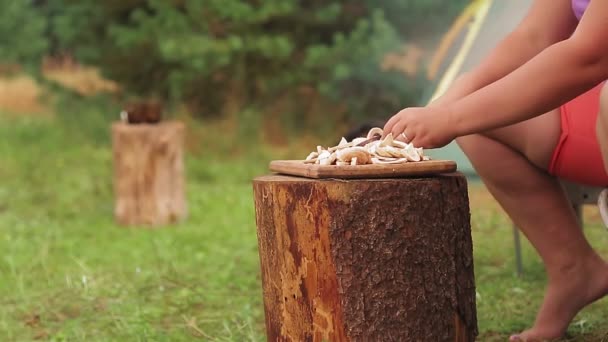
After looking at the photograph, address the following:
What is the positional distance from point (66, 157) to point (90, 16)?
133 cm

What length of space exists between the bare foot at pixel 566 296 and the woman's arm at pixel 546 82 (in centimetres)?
65

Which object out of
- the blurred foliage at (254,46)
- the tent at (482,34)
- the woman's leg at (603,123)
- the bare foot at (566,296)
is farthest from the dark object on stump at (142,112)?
the woman's leg at (603,123)

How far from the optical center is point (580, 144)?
2248 millimetres

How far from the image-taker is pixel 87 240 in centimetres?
450

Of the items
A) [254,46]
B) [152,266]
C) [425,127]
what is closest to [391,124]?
[425,127]

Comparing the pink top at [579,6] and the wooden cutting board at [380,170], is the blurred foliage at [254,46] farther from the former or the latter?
the wooden cutting board at [380,170]

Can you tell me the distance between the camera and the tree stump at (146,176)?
4.98 metres

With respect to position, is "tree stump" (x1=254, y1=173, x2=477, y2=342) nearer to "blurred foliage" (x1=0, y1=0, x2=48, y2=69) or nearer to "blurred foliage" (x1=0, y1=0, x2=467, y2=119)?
"blurred foliage" (x1=0, y1=0, x2=467, y2=119)

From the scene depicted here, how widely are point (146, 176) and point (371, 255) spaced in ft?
10.4

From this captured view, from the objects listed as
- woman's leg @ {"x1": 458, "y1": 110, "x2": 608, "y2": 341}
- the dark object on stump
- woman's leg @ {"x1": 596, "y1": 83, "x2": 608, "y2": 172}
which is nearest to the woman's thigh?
woman's leg @ {"x1": 458, "y1": 110, "x2": 608, "y2": 341}

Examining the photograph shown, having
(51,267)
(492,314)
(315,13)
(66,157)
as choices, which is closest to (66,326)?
(51,267)

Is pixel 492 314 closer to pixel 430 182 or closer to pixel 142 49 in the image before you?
pixel 430 182

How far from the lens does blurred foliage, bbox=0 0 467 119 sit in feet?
22.8

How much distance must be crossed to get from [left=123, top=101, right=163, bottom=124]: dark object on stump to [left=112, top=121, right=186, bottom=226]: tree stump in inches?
4.4
